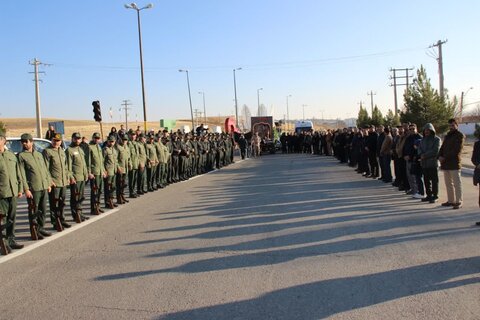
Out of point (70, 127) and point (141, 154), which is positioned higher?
→ point (70, 127)

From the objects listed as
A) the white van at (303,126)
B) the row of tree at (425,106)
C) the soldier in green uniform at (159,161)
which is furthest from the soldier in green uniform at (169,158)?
the white van at (303,126)

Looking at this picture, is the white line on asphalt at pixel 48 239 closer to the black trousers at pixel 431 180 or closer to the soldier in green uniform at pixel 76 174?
the soldier in green uniform at pixel 76 174

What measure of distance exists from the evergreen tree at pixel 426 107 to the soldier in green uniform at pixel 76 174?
1139 inches

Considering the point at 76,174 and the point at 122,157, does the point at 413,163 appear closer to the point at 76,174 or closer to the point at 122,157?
the point at 122,157

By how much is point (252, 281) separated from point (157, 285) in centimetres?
109

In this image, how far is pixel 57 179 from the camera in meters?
9.85

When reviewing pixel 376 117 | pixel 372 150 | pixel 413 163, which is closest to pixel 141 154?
pixel 413 163

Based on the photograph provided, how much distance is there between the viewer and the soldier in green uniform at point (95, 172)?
1151 cm

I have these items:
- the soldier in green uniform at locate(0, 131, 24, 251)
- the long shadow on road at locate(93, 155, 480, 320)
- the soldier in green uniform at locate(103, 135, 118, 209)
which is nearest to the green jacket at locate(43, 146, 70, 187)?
the soldier in green uniform at locate(0, 131, 24, 251)

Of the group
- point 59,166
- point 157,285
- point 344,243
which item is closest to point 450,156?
point 344,243

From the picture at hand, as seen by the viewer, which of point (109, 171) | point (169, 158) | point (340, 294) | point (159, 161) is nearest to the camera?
point (340, 294)

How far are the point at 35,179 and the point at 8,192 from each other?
0.99 meters

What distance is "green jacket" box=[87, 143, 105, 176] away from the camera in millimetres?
11727

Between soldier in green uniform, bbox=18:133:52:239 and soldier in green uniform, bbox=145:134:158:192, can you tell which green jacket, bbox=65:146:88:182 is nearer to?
soldier in green uniform, bbox=18:133:52:239
